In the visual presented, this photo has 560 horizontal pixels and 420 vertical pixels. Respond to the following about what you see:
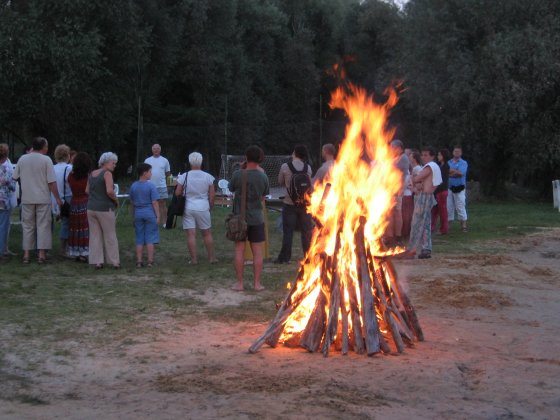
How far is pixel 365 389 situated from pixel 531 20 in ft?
86.6

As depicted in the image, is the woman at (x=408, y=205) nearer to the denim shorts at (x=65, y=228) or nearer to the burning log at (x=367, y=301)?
the denim shorts at (x=65, y=228)

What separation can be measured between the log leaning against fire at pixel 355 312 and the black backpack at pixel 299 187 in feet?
13.5

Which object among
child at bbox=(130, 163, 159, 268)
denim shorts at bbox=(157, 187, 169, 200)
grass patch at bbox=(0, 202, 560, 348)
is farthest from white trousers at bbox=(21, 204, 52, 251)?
denim shorts at bbox=(157, 187, 169, 200)

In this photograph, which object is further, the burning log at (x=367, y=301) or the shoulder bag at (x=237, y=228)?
the shoulder bag at (x=237, y=228)

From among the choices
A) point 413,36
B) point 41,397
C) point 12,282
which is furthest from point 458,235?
point 413,36

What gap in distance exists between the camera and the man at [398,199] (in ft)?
44.0

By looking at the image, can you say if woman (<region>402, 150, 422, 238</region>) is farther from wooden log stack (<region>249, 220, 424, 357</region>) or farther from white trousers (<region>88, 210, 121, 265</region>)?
wooden log stack (<region>249, 220, 424, 357</region>)

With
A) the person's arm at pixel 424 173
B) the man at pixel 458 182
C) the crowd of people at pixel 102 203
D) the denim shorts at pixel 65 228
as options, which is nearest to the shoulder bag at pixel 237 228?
the crowd of people at pixel 102 203

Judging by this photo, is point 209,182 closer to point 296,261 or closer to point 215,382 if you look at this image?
point 296,261

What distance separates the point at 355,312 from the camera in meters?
6.66

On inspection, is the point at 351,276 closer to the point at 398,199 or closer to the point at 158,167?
the point at 398,199

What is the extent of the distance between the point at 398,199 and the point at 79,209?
18.4ft

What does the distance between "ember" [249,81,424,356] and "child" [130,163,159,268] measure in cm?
452

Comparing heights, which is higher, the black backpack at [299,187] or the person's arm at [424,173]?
the person's arm at [424,173]
